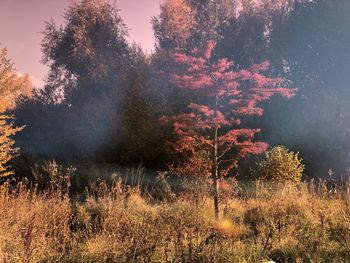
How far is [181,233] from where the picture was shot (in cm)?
657

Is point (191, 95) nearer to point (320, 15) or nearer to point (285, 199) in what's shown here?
point (320, 15)

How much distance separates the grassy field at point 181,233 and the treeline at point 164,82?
37.1 ft

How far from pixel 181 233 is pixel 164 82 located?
1793cm

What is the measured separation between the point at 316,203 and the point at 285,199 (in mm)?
734

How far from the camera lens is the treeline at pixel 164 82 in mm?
21828

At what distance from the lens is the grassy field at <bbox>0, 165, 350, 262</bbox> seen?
6617mm

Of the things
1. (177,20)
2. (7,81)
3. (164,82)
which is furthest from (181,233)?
(177,20)

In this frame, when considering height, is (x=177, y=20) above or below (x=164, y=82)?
above

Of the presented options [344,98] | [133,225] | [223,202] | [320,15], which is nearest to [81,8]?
[320,15]

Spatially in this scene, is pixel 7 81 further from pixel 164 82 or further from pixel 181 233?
pixel 164 82

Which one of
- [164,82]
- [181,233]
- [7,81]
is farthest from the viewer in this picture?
[164,82]

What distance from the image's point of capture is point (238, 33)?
30.2m

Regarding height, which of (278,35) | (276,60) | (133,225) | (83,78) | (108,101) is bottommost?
(133,225)

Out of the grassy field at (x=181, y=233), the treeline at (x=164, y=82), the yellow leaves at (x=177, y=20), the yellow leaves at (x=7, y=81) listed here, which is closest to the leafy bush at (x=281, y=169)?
the grassy field at (x=181, y=233)
